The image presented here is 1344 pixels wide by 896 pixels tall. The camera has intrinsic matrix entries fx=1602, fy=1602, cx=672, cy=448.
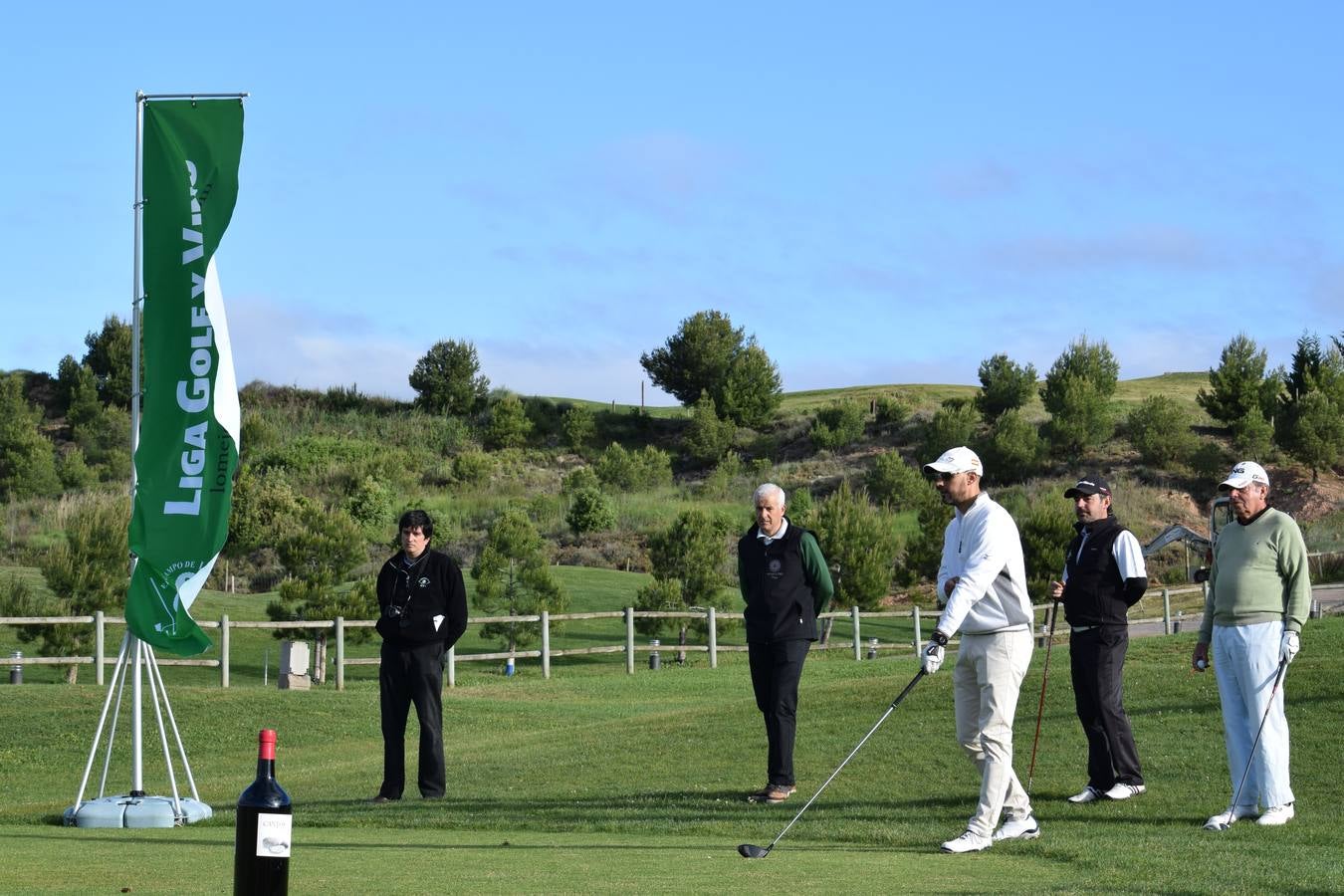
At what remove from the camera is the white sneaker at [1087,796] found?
9648mm

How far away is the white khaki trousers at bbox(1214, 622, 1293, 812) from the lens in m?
8.70

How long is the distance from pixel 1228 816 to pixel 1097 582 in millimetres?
1596

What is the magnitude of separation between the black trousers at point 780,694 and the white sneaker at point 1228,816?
8.36 ft

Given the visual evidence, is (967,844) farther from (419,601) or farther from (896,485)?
(896,485)

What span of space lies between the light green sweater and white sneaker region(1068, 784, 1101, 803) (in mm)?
1513

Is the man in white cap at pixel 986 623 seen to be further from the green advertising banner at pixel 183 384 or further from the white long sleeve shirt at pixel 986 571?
the green advertising banner at pixel 183 384

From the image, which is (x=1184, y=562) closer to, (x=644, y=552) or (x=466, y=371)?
(x=644, y=552)

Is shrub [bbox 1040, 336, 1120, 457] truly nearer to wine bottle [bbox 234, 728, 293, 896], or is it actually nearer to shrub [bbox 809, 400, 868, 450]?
shrub [bbox 809, 400, 868, 450]

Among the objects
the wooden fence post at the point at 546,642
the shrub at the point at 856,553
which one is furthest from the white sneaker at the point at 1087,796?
the shrub at the point at 856,553

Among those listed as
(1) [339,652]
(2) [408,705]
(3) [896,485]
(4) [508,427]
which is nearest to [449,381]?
(4) [508,427]

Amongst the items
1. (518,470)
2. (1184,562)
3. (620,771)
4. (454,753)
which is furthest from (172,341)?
(518,470)

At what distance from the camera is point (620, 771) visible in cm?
1210

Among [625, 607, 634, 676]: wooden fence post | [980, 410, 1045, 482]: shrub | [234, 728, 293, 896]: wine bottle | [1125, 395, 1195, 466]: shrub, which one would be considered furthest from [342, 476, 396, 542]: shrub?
[234, 728, 293, 896]: wine bottle

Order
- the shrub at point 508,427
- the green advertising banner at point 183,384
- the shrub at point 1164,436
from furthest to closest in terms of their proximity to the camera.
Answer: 1. the shrub at point 508,427
2. the shrub at point 1164,436
3. the green advertising banner at point 183,384
